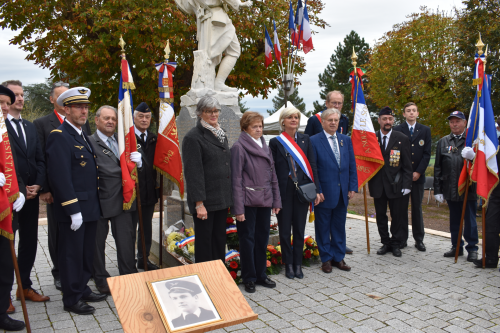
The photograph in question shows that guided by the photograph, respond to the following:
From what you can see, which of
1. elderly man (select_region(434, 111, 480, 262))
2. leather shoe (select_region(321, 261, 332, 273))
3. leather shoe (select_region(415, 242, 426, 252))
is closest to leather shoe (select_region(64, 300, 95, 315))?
leather shoe (select_region(321, 261, 332, 273))

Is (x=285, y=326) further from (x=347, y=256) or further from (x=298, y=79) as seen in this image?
(x=298, y=79)

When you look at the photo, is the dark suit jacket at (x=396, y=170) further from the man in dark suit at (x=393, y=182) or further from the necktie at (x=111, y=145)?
Answer: the necktie at (x=111, y=145)

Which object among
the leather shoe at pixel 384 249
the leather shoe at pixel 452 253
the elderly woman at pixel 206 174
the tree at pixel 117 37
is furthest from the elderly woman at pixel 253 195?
the tree at pixel 117 37

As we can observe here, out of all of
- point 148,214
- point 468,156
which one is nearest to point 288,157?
point 148,214

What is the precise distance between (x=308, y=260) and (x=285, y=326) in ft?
6.28

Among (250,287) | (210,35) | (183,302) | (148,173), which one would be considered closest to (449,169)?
(250,287)

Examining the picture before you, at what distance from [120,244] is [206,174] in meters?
1.20

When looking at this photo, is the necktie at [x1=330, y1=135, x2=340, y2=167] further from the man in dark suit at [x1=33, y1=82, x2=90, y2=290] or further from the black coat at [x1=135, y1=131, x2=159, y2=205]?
the man in dark suit at [x1=33, y1=82, x2=90, y2=290]

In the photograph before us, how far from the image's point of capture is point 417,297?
410 cm

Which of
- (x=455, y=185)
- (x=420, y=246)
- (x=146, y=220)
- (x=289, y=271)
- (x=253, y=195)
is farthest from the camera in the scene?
(x=420, y=246)

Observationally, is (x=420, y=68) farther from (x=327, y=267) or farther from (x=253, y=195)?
(x=253, y=195)

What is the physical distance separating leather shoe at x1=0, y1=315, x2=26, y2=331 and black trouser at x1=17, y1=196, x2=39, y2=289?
0.69 m

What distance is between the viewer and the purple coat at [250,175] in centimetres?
414

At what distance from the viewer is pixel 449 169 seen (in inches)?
222
